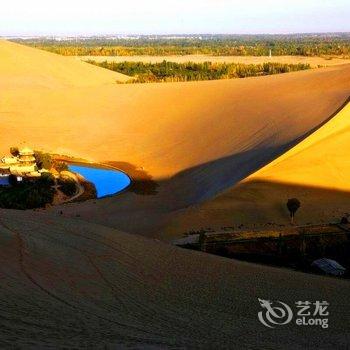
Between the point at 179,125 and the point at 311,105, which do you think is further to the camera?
the point at 179,125

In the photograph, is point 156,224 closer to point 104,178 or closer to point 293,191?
point 293,191

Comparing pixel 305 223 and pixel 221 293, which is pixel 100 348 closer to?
pixel 221 293

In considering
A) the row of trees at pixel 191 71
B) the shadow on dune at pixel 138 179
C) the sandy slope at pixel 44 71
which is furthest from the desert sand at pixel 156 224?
the row of trees at pixel 191 71

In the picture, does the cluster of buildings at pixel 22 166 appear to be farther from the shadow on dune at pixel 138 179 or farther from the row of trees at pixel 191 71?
the row of trees at pixel 191 71

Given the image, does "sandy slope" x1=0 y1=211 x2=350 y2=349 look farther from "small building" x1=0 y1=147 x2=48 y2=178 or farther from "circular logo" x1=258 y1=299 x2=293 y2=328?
"small building" x1=0 y1=147 x2=48 y2=178

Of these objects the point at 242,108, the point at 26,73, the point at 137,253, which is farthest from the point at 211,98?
the point at 137,253

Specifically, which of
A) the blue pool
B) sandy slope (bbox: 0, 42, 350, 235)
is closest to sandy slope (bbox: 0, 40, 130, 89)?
sandy slope (bbox: 0, 42, 350, 235)
